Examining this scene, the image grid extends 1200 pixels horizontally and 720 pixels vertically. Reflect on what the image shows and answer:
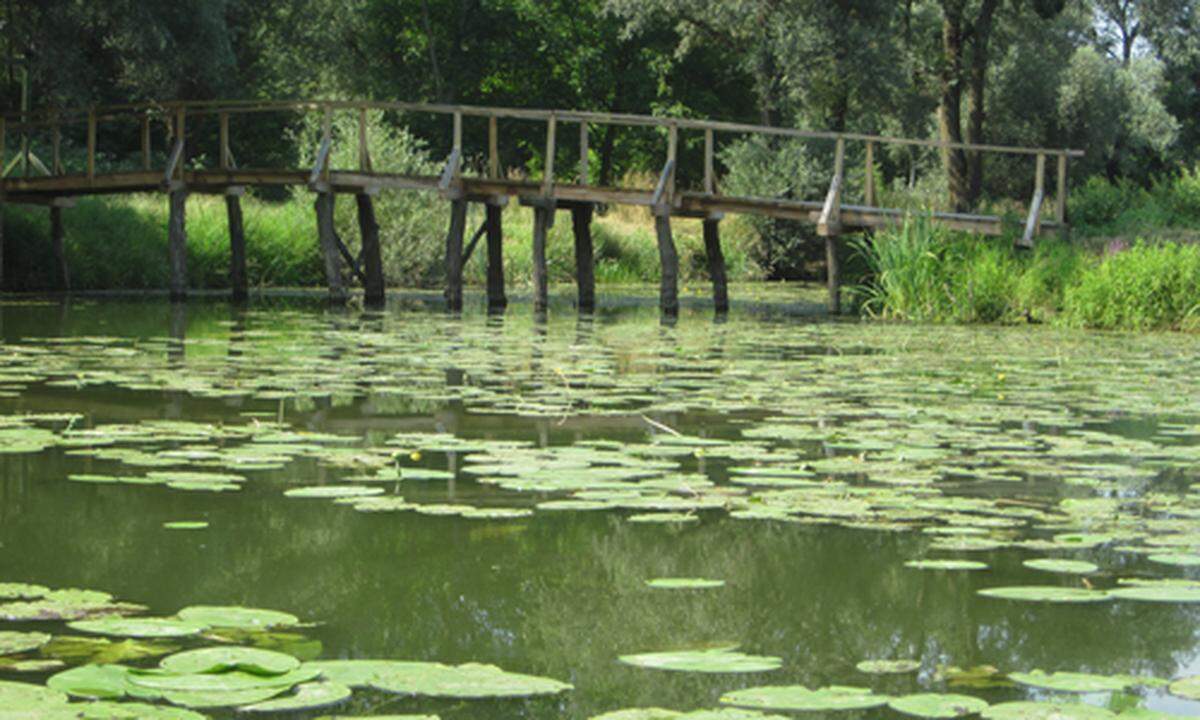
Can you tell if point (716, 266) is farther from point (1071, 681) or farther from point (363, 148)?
point (1071, 681)

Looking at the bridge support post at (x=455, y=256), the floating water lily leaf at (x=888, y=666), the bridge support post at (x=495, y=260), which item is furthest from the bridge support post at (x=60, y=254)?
the floating water lily leaf at (x=888, y=666)

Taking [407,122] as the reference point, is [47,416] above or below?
below

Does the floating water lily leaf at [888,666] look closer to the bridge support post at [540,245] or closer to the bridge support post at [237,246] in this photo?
the bridge support post at [540,245]

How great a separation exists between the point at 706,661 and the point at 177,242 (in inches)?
719

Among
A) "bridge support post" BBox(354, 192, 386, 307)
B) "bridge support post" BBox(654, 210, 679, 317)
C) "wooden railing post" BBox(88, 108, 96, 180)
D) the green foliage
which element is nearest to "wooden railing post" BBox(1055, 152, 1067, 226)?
the green foliage

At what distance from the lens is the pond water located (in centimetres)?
276

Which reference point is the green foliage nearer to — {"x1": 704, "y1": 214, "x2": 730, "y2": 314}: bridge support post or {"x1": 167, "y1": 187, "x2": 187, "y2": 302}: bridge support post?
{"x1": 704, "y1": 214, "x2": 730, "y2": 314}: bridge support post

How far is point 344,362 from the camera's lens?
8992mm

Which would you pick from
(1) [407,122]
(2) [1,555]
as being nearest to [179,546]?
(2) [1,555]

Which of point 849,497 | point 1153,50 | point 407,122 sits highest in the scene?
point 1153,50

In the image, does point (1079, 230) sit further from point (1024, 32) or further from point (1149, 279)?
point (1024, 32)

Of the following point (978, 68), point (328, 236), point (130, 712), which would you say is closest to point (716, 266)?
point (328, 236)

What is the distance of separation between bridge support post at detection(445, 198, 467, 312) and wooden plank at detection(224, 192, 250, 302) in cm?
→ 278

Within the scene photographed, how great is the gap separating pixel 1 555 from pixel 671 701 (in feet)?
5.78
